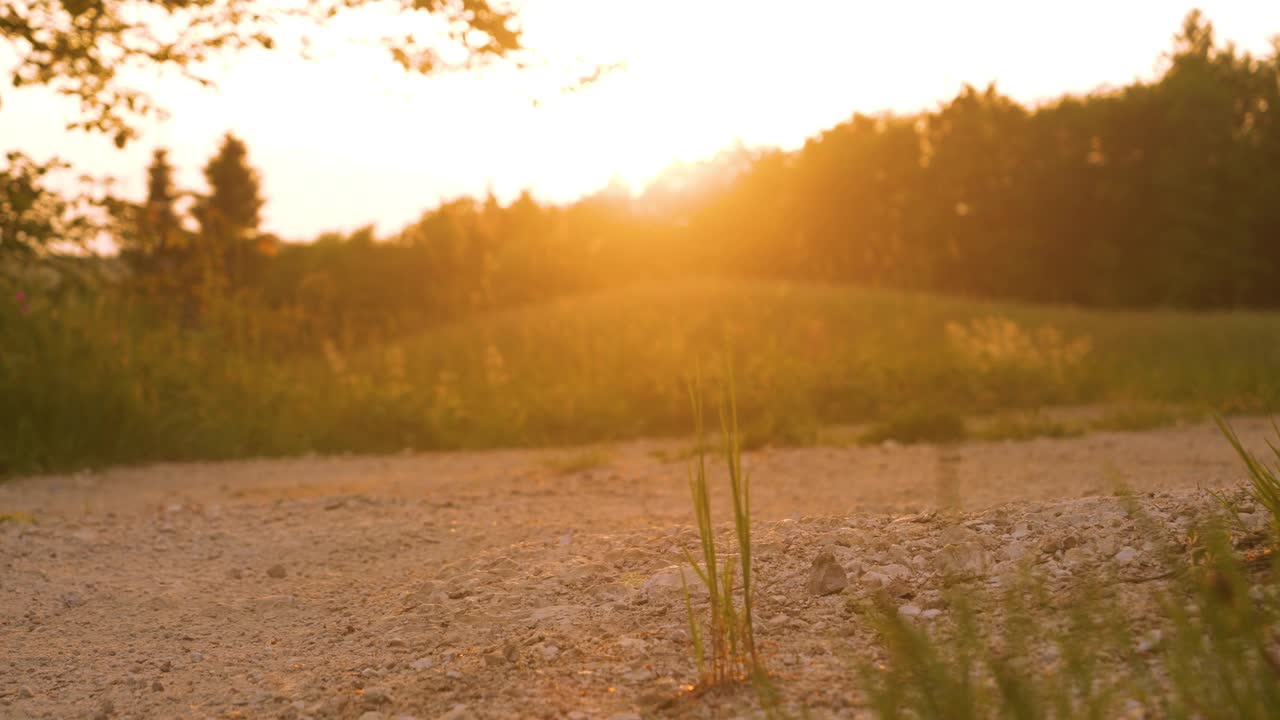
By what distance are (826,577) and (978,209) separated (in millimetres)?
27756

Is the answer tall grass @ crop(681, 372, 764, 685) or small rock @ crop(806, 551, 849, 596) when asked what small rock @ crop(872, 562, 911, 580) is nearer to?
small rock @ crop(806, 551, 849, 596)

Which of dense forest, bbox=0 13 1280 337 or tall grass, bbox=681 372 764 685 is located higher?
dense forest, bbox=0 13 1280 337

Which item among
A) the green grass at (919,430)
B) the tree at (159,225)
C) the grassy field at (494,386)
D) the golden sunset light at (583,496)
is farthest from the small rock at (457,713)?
the tree at (159,225)

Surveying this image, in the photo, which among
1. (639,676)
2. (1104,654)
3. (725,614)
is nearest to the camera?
(1104,654)

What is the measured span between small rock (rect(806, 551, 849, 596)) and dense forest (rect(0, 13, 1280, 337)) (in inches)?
803

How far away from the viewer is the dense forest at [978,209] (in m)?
25.1

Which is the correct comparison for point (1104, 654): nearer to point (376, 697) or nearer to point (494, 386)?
point (376, 697)

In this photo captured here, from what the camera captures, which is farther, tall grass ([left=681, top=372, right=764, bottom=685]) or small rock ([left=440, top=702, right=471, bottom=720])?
small rock ([left=440, top=702, right=471, bottom=720])

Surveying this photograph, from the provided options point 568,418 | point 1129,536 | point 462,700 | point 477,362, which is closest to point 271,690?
point 462,700

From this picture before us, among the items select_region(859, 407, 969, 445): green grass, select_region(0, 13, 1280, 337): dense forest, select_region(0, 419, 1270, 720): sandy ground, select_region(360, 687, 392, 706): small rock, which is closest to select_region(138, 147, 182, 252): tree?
select_region(0, 419, 1270, 720): sandy ground

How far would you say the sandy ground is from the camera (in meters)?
2.30

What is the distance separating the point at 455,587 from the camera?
10.1 ft

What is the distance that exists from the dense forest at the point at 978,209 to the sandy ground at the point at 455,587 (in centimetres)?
1836

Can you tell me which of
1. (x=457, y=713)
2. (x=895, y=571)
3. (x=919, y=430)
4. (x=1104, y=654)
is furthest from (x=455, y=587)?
(x=919, y=430)
